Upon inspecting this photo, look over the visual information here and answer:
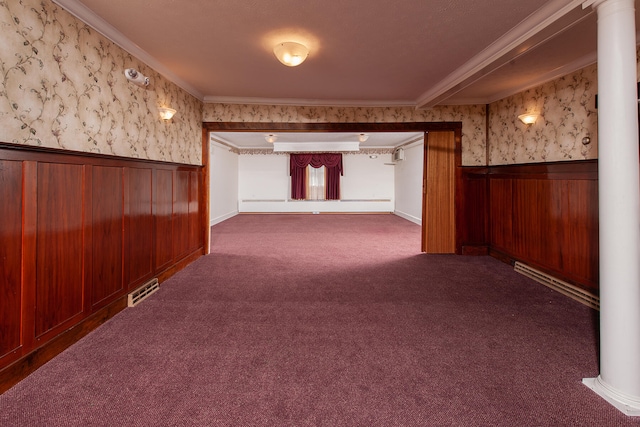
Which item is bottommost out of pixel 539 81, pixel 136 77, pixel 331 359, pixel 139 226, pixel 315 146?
pixel 331 359

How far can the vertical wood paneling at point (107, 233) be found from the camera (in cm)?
229

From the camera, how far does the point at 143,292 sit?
9.44 feet

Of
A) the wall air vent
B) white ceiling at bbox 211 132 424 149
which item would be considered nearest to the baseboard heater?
white ceiling at bbox 211 132 424 149

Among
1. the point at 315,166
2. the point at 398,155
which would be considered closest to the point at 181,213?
the point at 315,166

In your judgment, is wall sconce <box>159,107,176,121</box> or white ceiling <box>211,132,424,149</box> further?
white ceiling <box>211,132,424,149</box>

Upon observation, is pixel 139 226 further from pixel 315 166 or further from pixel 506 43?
pixel 315 166

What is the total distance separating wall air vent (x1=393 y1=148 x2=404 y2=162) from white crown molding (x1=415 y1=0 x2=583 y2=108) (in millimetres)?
5377

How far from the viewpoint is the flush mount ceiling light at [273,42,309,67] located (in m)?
2.58

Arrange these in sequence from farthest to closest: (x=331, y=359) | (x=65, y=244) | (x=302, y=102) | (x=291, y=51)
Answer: (x=302, y=102)
(x=291, y=51)
(x=65, y=244)
(x=331, y=359)

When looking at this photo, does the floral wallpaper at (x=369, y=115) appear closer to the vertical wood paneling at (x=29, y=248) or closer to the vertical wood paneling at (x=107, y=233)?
the vertical wood paneling at (x=107, y=233)

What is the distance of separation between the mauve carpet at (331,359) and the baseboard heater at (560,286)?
0.36 ft

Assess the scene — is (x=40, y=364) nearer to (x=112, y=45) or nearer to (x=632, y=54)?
(x=112, y=45)

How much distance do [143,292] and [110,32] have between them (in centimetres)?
219

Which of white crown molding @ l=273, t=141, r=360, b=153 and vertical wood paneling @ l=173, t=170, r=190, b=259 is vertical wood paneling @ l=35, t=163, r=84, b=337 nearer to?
vertical wood paneling @ l=173, t=170, r=190, b=259
